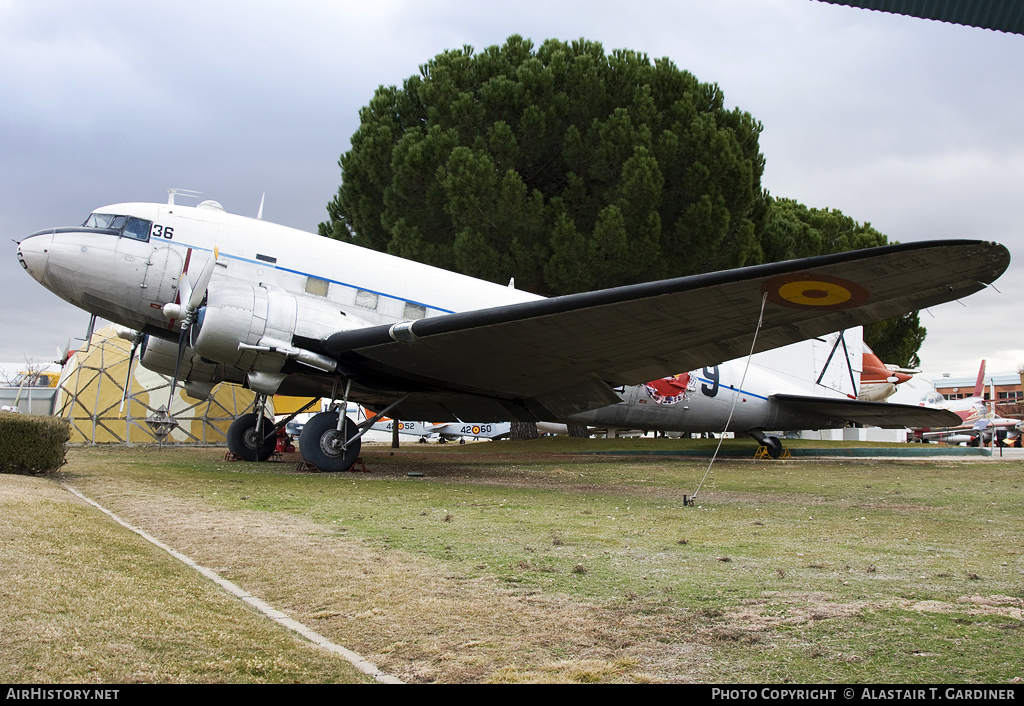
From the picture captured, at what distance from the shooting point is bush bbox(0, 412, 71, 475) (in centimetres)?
981

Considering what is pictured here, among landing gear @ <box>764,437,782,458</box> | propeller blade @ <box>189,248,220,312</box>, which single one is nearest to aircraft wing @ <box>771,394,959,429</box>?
landing gear @ <box>764,437,782,458</box>

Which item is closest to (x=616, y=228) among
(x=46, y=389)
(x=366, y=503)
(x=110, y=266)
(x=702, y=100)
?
(x=702, y=100)

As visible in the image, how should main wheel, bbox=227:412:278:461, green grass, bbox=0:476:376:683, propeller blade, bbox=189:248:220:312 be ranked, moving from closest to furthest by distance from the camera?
1. green grass, bbox=0:476:376:683
2. propeller blade, bbox=189:248:220:312
3. main wheel, bbox=227:412:278:461

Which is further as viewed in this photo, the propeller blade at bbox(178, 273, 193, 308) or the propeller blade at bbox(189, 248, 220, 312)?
the propeller blade at bbox(178, 273, 193, 308)

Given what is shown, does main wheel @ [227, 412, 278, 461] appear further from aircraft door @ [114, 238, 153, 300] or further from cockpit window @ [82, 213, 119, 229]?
cockpit window @ [82, 213, 119, 229]

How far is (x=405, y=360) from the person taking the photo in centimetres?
1173

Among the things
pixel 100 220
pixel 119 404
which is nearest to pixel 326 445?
pixel 100 220

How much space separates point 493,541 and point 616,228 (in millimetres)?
18771

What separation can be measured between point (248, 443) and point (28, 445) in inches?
246

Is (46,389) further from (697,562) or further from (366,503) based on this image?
(697,562)

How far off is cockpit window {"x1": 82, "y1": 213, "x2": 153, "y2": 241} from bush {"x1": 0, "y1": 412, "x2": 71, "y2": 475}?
3666mm

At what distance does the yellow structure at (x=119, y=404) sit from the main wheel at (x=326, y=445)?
18474mm

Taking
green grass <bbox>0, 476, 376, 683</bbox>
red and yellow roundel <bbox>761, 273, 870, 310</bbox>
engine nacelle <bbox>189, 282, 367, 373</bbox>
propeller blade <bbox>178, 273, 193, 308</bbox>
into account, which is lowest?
green grass <bbox>0, 476, 376, 683</bbox>

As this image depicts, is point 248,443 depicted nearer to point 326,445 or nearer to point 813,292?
point 326,445
